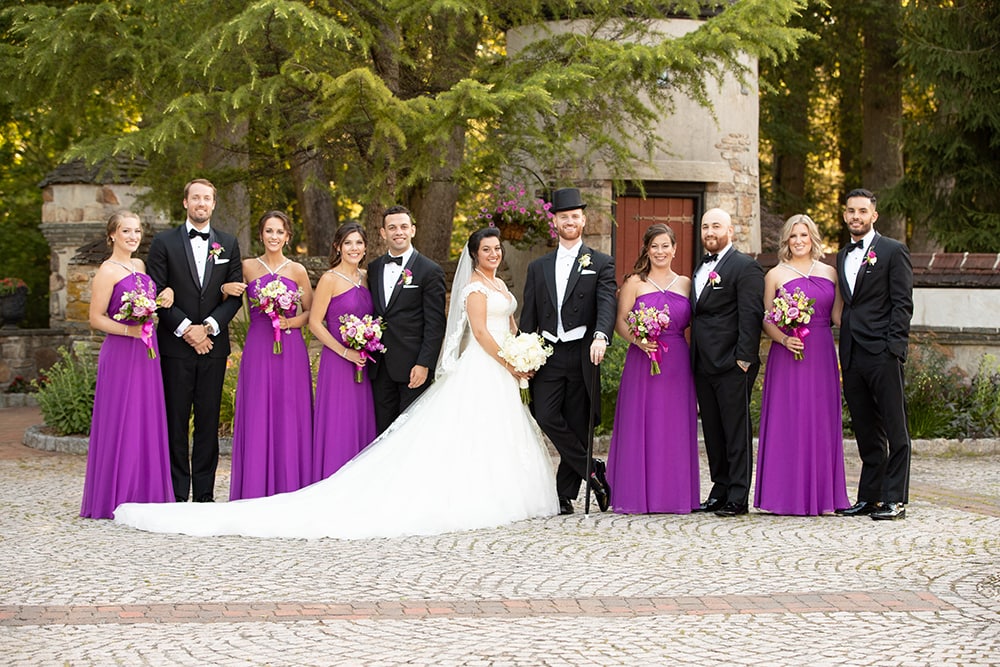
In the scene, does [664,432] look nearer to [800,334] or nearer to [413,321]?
[800,334]

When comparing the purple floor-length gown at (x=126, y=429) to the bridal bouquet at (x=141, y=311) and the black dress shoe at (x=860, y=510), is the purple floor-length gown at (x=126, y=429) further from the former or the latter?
the black dress shoe at (x=860, y=510)

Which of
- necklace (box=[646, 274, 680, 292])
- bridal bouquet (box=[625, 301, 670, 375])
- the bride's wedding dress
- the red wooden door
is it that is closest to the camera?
the bride's wedding dress

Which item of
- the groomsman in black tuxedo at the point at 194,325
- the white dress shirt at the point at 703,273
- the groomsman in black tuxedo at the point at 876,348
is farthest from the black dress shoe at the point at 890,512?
the groomsman in black tuxedo at the point at 194,325

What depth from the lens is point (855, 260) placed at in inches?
323

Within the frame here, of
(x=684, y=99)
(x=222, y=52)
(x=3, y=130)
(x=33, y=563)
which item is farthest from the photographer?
(x=3, y=130)

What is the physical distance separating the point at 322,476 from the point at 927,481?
195 inches

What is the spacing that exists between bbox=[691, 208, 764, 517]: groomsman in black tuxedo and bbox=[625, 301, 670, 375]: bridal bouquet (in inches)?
11.3

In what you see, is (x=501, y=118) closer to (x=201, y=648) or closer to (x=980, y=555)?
(x=980, y=555)

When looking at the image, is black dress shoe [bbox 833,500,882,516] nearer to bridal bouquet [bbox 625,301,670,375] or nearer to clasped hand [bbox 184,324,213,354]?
bridal bouquet [bbox 625,301,670,375]

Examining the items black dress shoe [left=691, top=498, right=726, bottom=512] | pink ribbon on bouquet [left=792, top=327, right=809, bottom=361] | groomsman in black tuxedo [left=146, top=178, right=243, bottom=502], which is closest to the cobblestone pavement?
black dress shoe [left=691, top=498, right=726, bottom=512]

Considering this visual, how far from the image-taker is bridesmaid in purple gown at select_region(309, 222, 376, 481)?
27.5ft

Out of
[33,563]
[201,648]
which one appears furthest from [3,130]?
[201,648]

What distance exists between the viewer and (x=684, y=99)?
1644 centimetres

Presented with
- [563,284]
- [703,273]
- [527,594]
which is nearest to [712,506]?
[703,273]
